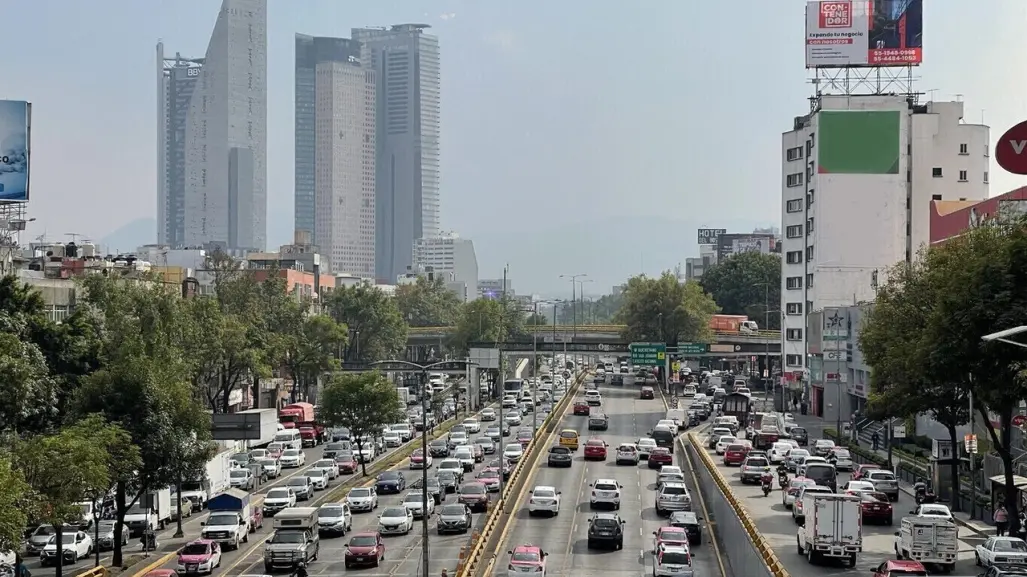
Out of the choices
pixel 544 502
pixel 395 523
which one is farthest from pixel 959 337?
pixel 395 523

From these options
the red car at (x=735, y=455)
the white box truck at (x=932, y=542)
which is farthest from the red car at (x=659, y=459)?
the white box truck at (x=932, y=542)

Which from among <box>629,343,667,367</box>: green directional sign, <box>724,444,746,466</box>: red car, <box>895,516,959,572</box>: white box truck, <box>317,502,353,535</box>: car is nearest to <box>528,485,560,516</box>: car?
<box>317,502,353,535</box>: car

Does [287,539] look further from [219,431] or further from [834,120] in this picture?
[834,120]

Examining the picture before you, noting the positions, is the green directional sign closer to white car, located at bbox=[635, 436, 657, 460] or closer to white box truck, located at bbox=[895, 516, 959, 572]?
white car, located at bbox=[635, 436, 657, 460]

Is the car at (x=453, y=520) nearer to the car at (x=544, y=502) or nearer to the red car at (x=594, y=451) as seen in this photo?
the car at (x=544, y=502)

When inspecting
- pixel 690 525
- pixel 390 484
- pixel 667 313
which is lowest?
pixel 390 484

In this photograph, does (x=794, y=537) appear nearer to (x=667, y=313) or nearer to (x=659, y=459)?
(x=659, y=459)
